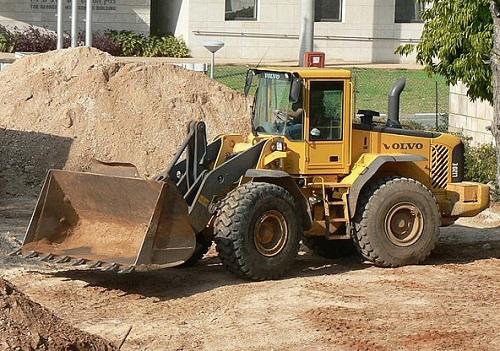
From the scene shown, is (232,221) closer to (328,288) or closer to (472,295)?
(328,288)

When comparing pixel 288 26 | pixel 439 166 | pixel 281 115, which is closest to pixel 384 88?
pixel 288 26

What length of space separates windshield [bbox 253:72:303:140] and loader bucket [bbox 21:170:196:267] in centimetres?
188

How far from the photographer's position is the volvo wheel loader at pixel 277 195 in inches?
489

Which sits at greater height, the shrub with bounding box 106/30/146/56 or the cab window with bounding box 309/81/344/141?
the shrub with bounding box 106/30/146/56

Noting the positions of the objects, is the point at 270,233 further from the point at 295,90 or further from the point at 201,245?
the point at 295,90

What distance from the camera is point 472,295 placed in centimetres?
1242

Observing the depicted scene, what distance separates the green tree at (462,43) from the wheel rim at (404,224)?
13.4 ft

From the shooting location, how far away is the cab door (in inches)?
528

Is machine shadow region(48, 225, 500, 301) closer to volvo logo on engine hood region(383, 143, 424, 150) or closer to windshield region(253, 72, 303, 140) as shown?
volvo logo on engine hood region(383, 143, 424, 150)

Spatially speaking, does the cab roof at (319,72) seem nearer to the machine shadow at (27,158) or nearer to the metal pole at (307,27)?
the machine shadow at (27,158)

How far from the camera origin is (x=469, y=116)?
939 inches

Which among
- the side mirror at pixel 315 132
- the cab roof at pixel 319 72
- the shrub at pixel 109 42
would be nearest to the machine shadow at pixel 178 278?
the side mirror at pixel 315 132

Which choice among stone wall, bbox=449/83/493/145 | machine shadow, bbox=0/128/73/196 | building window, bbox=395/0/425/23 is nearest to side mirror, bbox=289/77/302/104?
machine shadow, bbox=0/128/73/196

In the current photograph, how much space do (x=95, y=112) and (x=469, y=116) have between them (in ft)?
25.5
